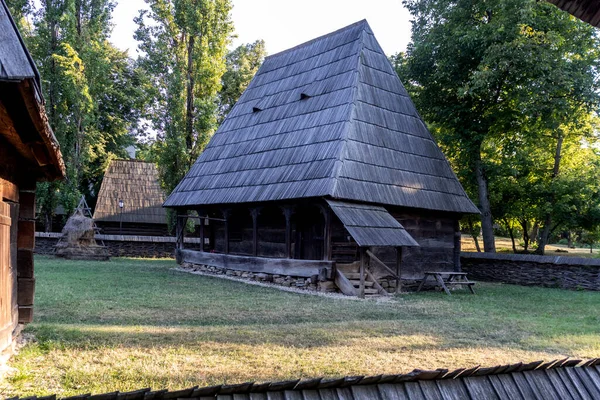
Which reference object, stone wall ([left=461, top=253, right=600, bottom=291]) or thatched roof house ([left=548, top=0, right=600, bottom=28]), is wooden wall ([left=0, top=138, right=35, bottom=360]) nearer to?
thatched roof house ([left=548, top=0, right=600, bottom=28])

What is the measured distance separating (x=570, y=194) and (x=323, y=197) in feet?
53.5

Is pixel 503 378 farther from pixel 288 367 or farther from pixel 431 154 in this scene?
pixel 431 154

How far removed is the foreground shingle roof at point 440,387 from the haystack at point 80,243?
2235cm

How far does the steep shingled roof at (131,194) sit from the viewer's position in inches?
1257

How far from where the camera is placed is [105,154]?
123ft

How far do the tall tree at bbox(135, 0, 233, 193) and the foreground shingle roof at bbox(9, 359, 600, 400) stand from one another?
24608 mm

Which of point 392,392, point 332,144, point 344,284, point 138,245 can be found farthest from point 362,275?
point 138,245

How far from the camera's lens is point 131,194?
32.9 metres

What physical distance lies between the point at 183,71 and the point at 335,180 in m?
15.6

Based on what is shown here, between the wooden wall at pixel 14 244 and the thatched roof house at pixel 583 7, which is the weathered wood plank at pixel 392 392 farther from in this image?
the wooden wall at pixel 14 244

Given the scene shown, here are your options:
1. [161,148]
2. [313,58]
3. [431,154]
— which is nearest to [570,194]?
[431,154]

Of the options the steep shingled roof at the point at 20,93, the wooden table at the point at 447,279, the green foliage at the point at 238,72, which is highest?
Result: the green foliage at the point at 238,72

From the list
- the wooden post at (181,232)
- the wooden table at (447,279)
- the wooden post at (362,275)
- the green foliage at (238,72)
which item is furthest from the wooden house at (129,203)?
the wooden post at (362,275)

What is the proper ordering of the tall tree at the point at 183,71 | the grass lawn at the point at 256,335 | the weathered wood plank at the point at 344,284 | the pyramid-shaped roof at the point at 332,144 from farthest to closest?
the tall tree at the point at 183,71 → the pyramid-shaped roof at the point at 332,144 → the weathered wood plank at the point at 344,284 → the grass lawn at the point at 256,335
